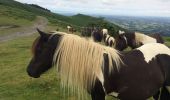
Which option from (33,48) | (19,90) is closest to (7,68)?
(19,90)

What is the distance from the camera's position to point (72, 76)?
607 centimetres

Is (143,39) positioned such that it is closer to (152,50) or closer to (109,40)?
(152,50)

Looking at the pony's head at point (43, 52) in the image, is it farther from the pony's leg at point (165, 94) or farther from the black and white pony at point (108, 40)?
the black and white pony at point (108, 40)

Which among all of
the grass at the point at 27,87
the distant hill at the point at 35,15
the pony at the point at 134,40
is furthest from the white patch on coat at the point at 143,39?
the distant hill at the point at 35,15

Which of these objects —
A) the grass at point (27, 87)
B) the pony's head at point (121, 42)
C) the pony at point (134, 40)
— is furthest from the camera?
the pony's head at point (121, 42)

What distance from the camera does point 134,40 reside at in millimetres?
16750

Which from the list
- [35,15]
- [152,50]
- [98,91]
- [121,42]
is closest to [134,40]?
[121,42]

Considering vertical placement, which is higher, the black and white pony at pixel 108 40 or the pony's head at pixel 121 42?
the pony's head at pixel 121 42

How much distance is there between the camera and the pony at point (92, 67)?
602cm

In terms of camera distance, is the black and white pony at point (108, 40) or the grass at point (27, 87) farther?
the black and white pony at point (108, 40)

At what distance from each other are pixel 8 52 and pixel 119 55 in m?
20.1

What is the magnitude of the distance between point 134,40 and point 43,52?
36.2 ft

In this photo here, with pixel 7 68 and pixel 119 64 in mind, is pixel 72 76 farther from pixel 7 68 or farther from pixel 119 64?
A: pixel 7 68

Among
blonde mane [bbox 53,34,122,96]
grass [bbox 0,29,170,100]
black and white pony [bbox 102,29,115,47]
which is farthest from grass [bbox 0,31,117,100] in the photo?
black and white pony [bbox 102,29,115,47]
